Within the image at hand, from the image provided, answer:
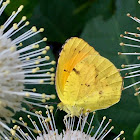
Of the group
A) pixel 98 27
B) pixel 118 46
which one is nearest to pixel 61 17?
pixel 98 27

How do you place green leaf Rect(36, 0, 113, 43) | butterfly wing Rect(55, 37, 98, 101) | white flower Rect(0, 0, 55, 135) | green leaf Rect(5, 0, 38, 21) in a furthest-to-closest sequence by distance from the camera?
green leaf Rect(36, 0, 113, 43) → green leaf Rect(5, 0, 38, 21) → butterfly wing Rect(55, 37, 98, 101) → white flower Rect(0, 0, 55, 135)

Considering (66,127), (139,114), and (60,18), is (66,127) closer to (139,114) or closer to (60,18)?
(139,114)

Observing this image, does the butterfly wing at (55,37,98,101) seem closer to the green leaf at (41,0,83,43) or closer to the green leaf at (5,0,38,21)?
the green leaf at (5,0,38,21)

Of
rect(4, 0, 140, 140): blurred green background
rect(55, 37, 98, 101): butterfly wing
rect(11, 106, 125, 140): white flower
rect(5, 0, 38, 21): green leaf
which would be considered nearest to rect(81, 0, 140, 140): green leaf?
rect(4, 0, 140, 140): blurred green background

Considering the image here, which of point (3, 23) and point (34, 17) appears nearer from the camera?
point (3, 23)

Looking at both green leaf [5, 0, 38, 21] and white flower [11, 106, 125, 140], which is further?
green leaf [5, 0, 38, 21]

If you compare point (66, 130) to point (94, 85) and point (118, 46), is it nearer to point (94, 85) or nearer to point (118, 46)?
point (94, 85)

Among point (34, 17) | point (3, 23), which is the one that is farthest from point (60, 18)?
point (3, 23)
